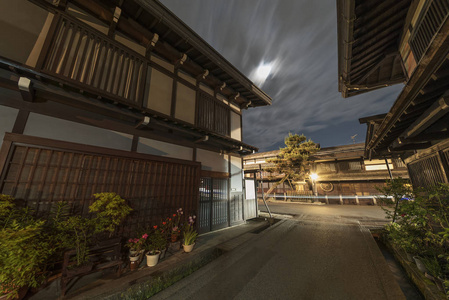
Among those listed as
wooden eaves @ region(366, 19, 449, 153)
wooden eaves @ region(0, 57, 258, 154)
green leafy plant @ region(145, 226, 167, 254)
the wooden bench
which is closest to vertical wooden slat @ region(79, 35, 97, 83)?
wooden eaves @ region(0, 57, 258, 154)

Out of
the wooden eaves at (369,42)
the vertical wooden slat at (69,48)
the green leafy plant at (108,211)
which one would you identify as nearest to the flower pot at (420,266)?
the wooden eaves at (369,42)

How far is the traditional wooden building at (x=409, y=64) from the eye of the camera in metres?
2.41

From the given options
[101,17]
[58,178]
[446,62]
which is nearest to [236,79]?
[101,17]

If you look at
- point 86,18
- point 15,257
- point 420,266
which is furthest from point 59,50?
point 420,266

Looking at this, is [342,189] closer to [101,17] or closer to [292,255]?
→ [292,255]

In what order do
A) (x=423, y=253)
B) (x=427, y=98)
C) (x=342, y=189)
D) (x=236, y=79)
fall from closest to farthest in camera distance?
(x=427, y=98)
(x=423, y=253)
(x=236, y=79)
(x=342, y=189)

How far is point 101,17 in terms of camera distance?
504cm

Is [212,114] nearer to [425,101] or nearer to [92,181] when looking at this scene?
[92,181]

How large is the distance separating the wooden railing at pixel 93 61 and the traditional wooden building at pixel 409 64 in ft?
20.0

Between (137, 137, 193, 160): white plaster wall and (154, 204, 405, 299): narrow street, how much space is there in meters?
3.85

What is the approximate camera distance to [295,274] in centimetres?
364

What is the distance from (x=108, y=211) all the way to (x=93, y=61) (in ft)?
14.5

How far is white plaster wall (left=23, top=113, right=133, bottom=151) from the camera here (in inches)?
144

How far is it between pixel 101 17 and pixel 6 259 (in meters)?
6.61
